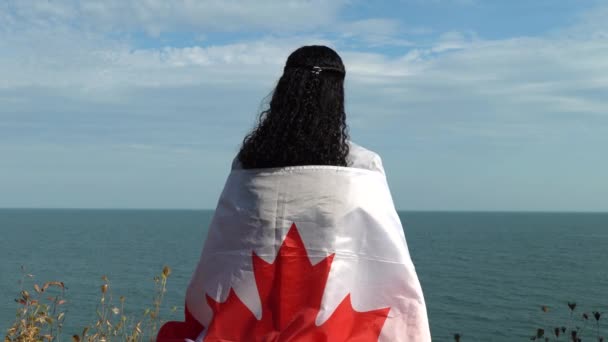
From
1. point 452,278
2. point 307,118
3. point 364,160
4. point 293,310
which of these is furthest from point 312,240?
point 452,278

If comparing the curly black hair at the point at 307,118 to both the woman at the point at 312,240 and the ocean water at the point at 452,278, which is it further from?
the ocean water at the point at 452,278

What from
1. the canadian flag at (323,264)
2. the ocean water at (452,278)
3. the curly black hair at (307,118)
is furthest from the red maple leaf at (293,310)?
the ocean water at (452,278)

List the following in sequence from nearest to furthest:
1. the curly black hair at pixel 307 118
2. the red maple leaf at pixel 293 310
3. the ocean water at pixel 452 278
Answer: the red maple leaf at pixel 293 310, the curly black hair at pixel 307 118, the ocean water at pixel 452 278

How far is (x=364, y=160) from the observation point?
2891mm

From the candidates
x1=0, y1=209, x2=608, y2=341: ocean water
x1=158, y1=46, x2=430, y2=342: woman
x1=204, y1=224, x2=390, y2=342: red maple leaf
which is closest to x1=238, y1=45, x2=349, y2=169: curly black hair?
x1=158, y1=46, x2=430, y2=342: woman

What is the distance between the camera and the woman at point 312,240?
2791 mm

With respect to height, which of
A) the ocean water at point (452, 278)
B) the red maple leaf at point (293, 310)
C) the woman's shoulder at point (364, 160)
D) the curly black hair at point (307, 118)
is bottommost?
the ocean water at point (452, 278)

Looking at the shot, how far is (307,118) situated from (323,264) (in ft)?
1.89

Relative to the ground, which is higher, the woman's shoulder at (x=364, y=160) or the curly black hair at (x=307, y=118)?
the curly black hair at (x=307, y=118)

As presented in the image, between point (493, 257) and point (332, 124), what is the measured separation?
81543 millimetres

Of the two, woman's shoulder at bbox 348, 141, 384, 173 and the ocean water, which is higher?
woman's shoulder at bbox 348, 141, 384, 173

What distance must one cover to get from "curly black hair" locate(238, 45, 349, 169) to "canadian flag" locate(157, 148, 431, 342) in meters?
0.06

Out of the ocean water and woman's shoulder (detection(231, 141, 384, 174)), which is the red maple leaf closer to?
woman's shoulder (detection(231, 141, 384, 174))

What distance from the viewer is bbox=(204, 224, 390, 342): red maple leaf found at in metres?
2.74
